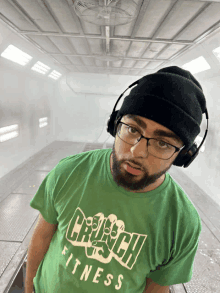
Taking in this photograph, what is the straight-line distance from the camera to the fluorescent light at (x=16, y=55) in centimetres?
465

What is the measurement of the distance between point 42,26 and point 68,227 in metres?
4.36

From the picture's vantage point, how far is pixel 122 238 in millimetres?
910

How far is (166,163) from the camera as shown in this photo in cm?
90

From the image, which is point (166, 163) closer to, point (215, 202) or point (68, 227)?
point (68, 227)

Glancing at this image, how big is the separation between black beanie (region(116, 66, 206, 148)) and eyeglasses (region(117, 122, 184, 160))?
0.26ft

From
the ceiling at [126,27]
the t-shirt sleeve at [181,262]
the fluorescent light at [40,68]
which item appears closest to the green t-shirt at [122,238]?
the t-shirt sleeve at [181,262]

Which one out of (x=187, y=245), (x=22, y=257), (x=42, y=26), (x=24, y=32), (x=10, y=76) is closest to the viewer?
(x=187, y=245)

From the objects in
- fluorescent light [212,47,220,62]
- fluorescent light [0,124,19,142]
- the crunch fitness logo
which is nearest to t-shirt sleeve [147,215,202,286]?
the crunch fitness logo

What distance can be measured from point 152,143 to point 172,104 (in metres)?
0.22

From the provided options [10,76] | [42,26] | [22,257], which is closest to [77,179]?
[22,257]

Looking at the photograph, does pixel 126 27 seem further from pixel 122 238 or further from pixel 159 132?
pixel 122 238

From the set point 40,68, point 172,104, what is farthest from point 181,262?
point 40,68

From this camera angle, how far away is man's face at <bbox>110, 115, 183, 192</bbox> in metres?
0.85

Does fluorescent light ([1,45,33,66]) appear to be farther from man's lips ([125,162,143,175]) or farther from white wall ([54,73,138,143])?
man's lips ([125,162,143,175])
